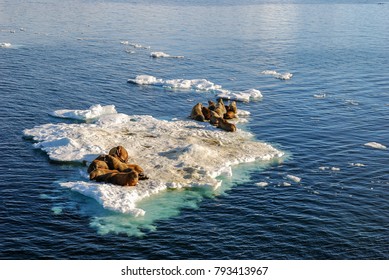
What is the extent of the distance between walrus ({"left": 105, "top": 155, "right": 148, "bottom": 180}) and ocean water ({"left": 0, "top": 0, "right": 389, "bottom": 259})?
982 millimetres

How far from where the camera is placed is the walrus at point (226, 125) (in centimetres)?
5209

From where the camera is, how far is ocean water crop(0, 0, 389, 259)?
106 ft

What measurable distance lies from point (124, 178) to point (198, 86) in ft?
102

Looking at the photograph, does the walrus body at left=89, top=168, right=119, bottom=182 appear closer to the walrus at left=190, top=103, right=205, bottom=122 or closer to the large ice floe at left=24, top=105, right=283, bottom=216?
the large ice floe at left=24, top=105, right=283, bottom=216

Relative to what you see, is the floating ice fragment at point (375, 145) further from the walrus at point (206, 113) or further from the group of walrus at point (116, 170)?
the group of walrus at point (116, 170)

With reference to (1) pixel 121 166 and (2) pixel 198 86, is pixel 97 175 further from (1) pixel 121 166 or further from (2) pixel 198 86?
(2) pixel 198 86

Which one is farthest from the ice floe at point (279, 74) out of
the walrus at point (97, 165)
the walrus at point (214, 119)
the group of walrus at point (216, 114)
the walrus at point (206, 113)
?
the walrus at point (97, 165)

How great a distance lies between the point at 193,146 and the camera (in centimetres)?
4516

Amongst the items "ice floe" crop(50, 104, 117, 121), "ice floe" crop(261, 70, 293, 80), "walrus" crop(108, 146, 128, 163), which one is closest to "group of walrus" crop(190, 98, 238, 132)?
"ice floe" crop(50, 104, 117, 121)

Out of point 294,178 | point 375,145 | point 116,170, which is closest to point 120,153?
point 116,170

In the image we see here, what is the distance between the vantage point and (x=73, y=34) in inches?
3949

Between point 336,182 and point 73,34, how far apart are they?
71.2 m

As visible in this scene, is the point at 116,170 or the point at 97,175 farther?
the point at 116,170
